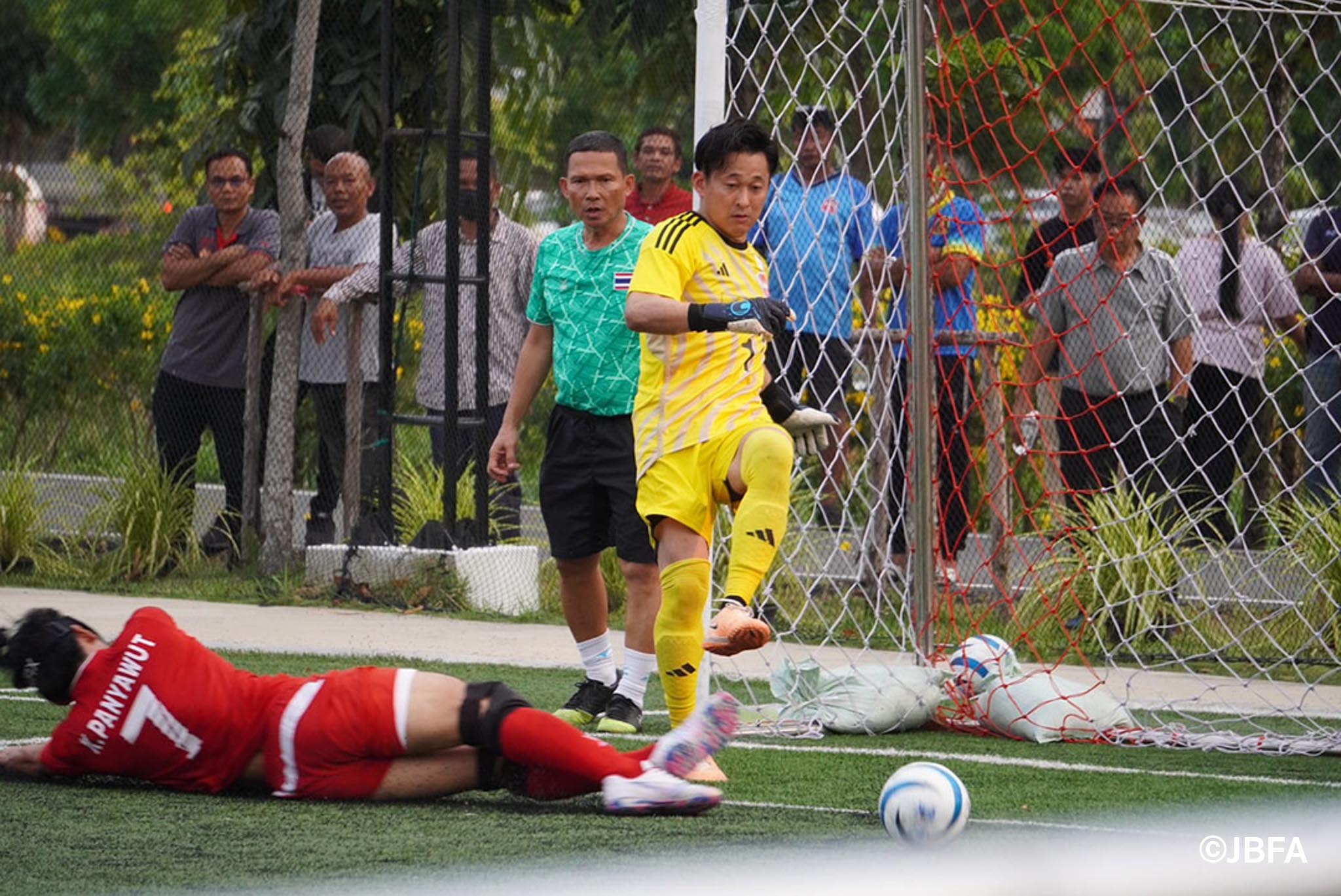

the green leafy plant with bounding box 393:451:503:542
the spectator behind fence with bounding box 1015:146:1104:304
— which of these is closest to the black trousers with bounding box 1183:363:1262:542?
the spectator behind fence with bounding box 1015:146:1104:304

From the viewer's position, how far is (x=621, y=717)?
6.16 m

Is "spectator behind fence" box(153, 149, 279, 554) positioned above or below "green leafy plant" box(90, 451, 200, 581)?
above

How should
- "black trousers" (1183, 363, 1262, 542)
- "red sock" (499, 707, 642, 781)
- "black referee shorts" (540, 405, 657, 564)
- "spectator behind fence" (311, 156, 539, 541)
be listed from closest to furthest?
"red sock" (499, 707, 642, 781) → "black referee shorts" (540, 405, 657, 564) → "black trousers" (1183, 363, 1262, 542) → "spectator behind fence" (311, 156, 539, 541)

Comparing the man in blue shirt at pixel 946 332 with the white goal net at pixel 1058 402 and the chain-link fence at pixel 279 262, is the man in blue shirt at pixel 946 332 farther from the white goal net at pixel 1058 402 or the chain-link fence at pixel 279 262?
the chain-link fence at pixel 279 262

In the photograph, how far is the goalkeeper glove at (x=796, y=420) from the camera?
5.66m

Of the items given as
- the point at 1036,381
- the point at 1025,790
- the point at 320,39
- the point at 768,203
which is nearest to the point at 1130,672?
the point at 1036,381

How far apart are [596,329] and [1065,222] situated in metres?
3.30

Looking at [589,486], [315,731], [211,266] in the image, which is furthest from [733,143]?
[211,266]

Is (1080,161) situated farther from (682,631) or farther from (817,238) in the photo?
(682,631)

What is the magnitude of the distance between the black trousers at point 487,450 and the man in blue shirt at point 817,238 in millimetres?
1901

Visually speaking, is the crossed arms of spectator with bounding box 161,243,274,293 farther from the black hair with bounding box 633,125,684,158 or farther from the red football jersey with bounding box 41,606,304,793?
the red football jersey with bounding box 41,606,304,793

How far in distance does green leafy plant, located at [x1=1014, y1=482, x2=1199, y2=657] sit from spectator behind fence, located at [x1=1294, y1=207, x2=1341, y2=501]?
2.67ft

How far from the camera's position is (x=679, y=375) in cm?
549

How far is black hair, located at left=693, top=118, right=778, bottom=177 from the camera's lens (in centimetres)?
A: 543
